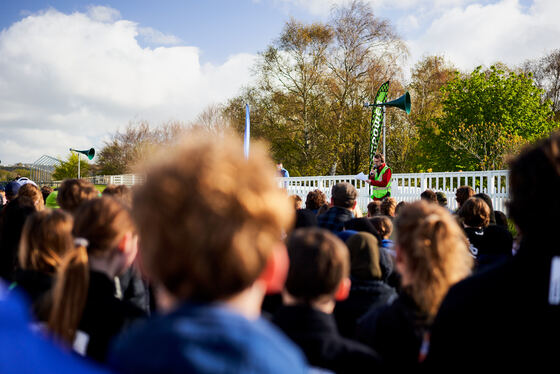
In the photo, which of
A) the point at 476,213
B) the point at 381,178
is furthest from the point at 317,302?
the point at 381,178

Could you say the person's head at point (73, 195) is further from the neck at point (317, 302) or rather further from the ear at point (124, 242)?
the neck at point (317, 302)

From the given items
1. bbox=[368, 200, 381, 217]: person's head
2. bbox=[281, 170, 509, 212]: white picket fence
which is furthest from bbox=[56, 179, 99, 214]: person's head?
bbox=[281, 170, 509, 212]: white picket fence

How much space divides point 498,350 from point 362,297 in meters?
1.67

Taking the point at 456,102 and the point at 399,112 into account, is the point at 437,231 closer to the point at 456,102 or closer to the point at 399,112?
the point at 456,102

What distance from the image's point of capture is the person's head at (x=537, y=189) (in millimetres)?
1313

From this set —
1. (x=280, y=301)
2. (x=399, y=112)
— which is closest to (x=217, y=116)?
(x=399, y=112)

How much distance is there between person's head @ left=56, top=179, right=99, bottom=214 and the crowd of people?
3.02 ft

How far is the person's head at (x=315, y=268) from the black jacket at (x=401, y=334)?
241mm

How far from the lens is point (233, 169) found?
0.92m

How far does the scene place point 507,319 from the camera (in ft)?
4.39

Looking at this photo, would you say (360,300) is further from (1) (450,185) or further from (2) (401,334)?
(1) (450,185)

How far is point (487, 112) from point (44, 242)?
1073 inches

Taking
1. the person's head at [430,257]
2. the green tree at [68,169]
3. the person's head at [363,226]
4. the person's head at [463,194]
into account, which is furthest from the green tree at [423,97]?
the green tree at [68,169]

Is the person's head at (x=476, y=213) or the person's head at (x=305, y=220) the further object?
the person's head at (x=305, y=220)
